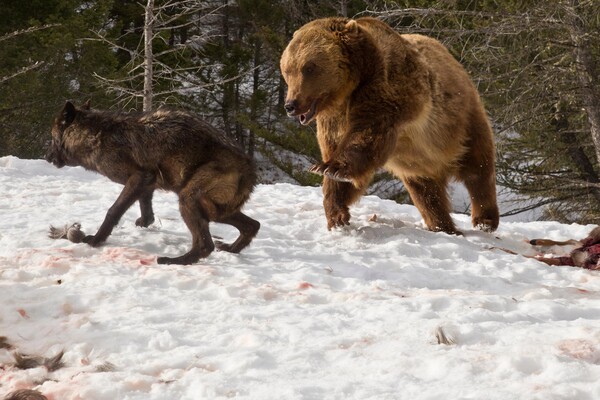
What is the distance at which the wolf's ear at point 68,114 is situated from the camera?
6.56m

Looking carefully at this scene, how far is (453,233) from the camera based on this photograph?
25.8 ft

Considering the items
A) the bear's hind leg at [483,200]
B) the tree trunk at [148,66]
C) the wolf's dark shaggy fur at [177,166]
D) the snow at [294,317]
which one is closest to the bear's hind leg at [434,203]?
the bear's hind leg at [483,200]

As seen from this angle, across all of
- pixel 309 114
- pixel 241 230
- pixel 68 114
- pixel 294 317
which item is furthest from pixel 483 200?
pixel 68 114

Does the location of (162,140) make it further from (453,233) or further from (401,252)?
(453,233)

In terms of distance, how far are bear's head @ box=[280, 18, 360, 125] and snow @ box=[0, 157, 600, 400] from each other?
130 centimetres

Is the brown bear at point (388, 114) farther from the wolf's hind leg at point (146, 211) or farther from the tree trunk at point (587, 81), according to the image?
the tree trunk at point (587, 81)

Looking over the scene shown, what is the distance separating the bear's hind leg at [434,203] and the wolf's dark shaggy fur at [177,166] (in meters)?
2.48

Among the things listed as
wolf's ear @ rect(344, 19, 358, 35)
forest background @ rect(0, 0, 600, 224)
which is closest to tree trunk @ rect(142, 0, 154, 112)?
forest background @ rect(0, 0, 600, 224)

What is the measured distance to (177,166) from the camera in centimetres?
602

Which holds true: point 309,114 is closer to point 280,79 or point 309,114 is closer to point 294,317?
point 294,317

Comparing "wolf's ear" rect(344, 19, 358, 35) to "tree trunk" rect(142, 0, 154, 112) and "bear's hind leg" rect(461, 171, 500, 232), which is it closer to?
"bear's hind leg" rect(461, 171, 500, 232)

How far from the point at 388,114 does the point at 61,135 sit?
3.03 metres

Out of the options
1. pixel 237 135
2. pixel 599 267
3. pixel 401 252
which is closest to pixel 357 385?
pixel 401 252

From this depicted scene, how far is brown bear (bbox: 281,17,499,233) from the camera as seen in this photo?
6586 mm
